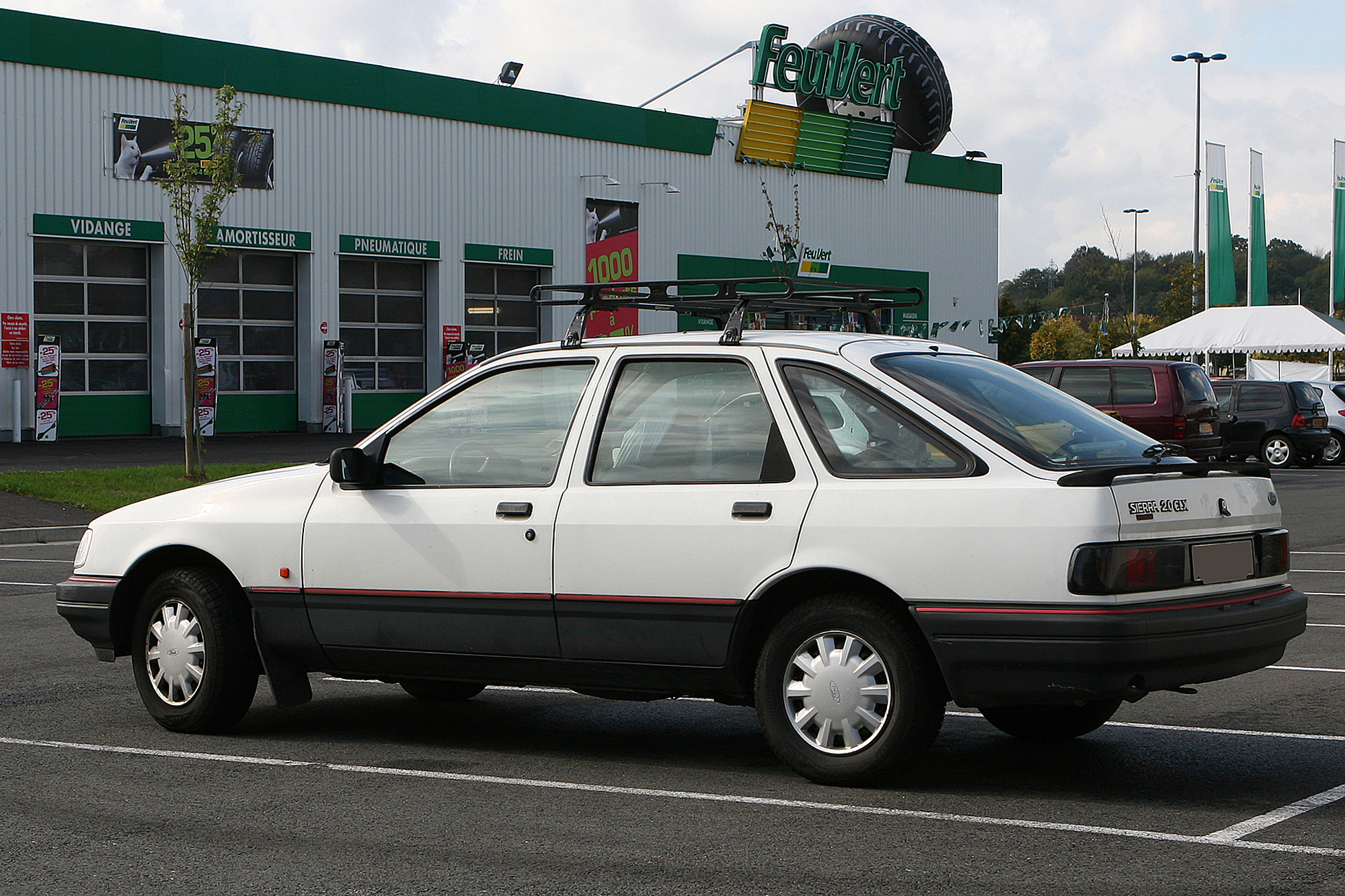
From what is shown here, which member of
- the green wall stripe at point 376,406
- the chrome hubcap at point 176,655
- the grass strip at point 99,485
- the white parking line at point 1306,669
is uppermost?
the green wall stripe at point 376,406

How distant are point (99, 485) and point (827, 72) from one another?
28.7m

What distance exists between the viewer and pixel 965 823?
5.27m

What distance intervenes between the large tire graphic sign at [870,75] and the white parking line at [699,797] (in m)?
37.7

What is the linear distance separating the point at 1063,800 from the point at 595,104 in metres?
34.3

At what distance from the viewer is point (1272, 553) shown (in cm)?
590

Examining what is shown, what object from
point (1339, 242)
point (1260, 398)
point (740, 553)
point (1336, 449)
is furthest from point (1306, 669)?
point (1339, 242)

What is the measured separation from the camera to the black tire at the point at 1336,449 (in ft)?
100

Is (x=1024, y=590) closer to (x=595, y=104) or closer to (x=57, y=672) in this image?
(x=57, y=672)

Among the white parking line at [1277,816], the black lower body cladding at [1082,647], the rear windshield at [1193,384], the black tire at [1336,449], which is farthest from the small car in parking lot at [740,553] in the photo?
the black tire at [1336,449]

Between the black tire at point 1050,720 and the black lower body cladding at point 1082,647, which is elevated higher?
the black lower body cladding at point 1082,647

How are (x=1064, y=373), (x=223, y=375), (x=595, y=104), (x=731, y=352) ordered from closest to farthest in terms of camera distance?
(x=731, y=352) → (x=1064, y=373) → (x=223, y=375) → (x=595, y=104)

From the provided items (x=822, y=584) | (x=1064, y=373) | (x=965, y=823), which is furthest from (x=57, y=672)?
(x=1064, y=373)

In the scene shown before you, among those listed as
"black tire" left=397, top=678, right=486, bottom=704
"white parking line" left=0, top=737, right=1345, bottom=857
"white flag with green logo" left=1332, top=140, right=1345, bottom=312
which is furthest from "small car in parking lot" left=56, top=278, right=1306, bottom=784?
"white flag with green logo" left=1332, top=140, right=1345, bottom=312

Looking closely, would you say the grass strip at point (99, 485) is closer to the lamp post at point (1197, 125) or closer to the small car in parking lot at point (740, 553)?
the small car in parking lot at point (740, 553)
